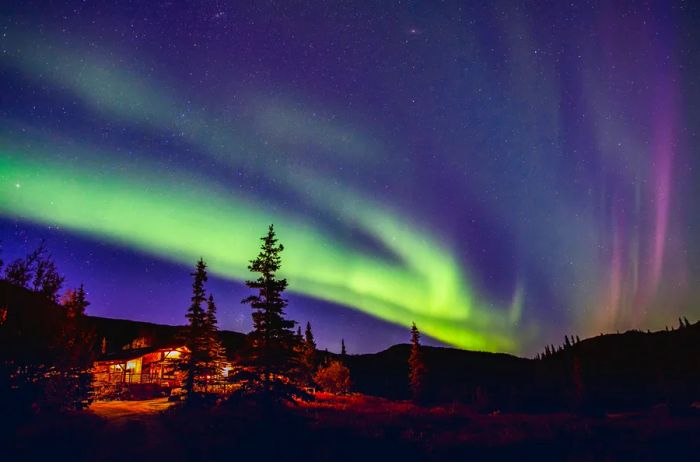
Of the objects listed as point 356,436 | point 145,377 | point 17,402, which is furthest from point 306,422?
point 145,377

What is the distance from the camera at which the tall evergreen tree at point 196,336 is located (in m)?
30.7

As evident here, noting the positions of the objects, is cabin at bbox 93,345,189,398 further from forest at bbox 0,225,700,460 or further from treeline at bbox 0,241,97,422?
treeline at bbox 0,241,97,422

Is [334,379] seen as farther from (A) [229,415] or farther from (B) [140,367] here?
(A) [229,415]

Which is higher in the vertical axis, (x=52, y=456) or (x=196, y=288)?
(x=196, y=288)

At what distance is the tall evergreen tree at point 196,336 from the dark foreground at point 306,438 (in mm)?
2672

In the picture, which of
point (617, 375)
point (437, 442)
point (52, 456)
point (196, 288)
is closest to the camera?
point (52, 456)

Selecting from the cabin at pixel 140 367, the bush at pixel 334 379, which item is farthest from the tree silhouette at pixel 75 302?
the bush at pixel 334 379

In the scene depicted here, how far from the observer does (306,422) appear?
2605 cm

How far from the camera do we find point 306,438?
2281 centimetres

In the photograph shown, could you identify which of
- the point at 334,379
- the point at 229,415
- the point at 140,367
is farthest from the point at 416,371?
the point at 229,415

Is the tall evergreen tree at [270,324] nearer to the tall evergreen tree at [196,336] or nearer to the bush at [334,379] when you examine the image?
the tall evergreen tree at [196,336]

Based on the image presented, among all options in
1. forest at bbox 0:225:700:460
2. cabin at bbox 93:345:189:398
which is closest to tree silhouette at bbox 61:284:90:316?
forest at bbox 0:225:700:460

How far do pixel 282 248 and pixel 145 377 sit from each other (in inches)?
1304

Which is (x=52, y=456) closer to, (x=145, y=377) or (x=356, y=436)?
(x=356, y=436)
